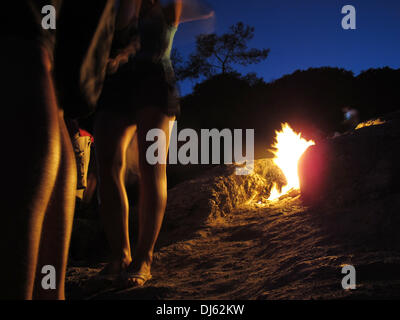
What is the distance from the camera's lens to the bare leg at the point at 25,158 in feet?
2.59

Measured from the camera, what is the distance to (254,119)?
10.3 metres

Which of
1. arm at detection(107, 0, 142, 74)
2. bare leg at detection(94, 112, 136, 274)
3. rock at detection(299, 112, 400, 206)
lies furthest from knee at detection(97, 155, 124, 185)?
rock at detection(299, 112, 400, 206)

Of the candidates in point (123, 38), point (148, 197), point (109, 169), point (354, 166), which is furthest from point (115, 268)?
point (354, 166)

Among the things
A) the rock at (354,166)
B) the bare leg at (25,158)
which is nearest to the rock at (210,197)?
the rock at (354,166)

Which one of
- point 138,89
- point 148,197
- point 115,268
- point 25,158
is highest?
point 138,89

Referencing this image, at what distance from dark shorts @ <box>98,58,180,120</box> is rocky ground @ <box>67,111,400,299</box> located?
3.76 ft

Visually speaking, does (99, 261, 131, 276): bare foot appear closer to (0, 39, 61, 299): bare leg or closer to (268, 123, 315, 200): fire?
(0, 39, 61, 299): bare leg

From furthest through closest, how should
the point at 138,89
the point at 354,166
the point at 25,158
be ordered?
the point at 354,166 < the point at 138,89 < the point at 25,158

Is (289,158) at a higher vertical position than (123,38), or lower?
higher

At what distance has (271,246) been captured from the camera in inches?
103

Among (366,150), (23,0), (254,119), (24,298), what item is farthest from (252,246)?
(254,119)

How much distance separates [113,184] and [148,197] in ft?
0.88

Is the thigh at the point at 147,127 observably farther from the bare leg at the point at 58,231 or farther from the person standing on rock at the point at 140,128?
the bare leg at the point at 58,231

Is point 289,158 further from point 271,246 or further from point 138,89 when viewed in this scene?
point 138,89
